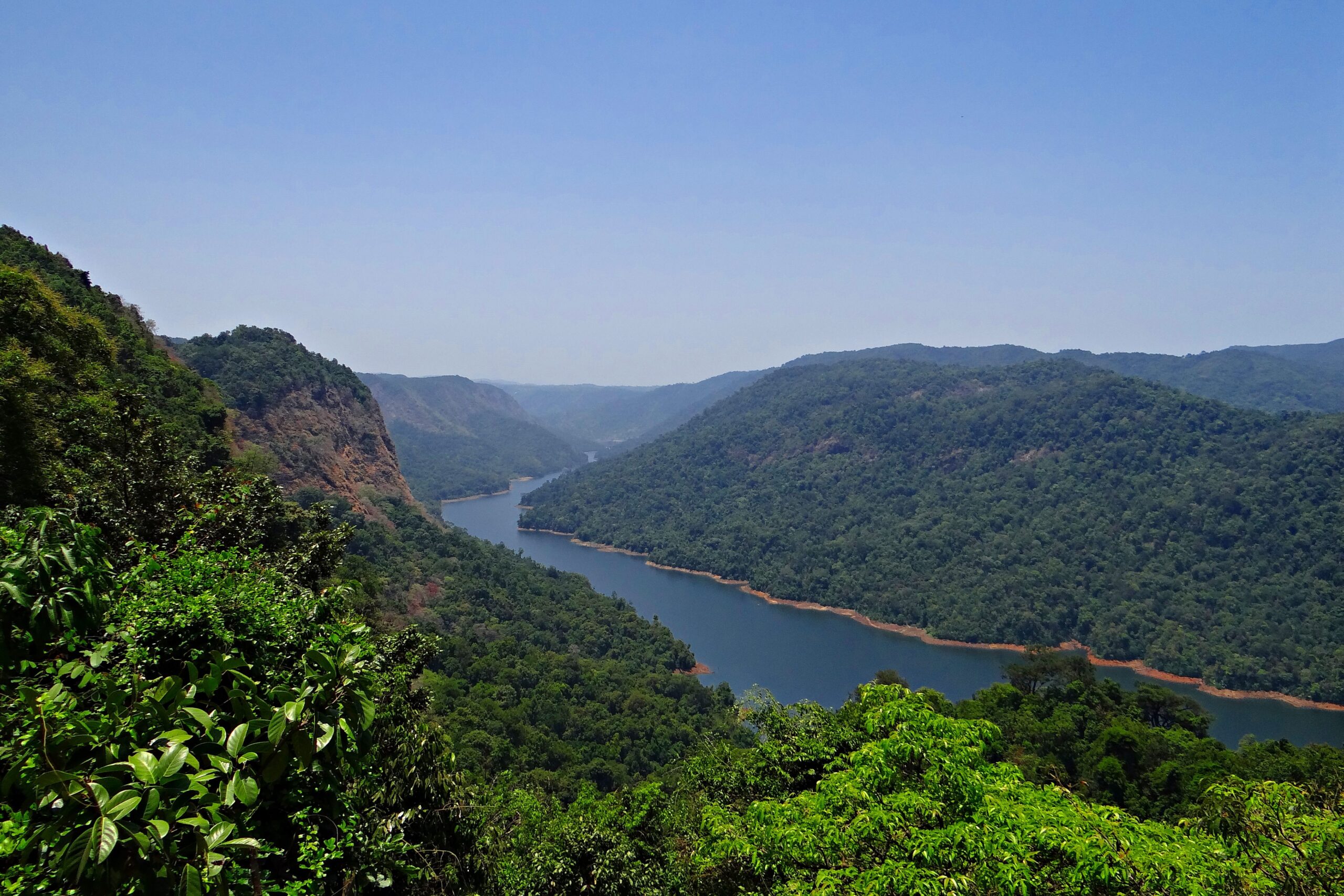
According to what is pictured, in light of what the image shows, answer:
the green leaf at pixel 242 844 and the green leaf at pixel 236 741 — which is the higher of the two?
the green leaf at pixel 236 741

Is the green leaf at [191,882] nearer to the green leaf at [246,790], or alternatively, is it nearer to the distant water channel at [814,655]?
the green leaf at [246,790]

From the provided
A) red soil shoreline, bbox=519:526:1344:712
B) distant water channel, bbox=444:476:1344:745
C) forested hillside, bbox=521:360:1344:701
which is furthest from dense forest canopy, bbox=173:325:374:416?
forested hillside, bbox=521:360:1344:701

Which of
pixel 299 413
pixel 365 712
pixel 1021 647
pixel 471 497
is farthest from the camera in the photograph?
pixel 471 497

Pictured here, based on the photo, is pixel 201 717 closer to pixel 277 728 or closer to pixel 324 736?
pixel 277 728

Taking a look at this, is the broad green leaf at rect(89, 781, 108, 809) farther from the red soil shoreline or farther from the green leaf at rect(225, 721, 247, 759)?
the red soil shoreline

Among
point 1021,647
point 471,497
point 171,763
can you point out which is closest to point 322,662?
point 171,763

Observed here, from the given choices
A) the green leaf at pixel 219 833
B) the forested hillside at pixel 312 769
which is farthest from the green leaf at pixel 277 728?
the green leaf at pixel 219 833
